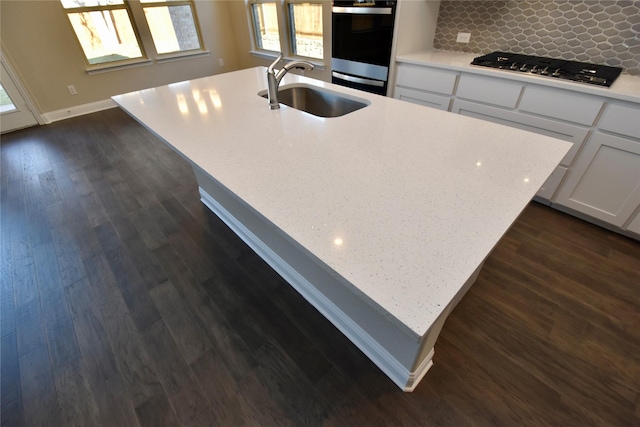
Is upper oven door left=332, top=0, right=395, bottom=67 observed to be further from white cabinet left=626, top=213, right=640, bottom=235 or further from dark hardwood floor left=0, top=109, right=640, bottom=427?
white cabinet left=626, top=213, right=640, bottom=235

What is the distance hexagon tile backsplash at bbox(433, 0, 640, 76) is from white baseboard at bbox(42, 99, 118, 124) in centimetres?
442

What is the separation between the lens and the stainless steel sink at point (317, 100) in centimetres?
171

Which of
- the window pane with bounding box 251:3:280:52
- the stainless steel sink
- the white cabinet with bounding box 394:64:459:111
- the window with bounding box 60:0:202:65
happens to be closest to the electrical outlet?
the white cabinet with bounding box 394:64:459:111

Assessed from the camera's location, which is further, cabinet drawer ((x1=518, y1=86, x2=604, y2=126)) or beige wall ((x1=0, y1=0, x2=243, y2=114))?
beige wall ((x1=0, y1=0, x2=243, y2=114))

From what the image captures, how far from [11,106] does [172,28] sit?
2.29 m

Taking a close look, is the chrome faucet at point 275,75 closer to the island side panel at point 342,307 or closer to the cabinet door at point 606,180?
the island side panel at point 342,307

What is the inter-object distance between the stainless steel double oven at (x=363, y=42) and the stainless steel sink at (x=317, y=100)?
110cm

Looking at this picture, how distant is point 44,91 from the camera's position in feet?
11.8

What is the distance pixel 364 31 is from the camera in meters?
2.61

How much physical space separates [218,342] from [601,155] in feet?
8.08

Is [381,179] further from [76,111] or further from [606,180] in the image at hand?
[76,111]

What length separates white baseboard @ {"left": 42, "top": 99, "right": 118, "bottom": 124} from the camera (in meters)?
3.76

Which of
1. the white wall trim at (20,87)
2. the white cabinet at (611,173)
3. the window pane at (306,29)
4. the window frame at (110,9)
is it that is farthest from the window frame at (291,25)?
the white wall trim at (20,87)

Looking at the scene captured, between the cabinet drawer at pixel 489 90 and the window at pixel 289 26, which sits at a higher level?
the window at pixel 289 26
